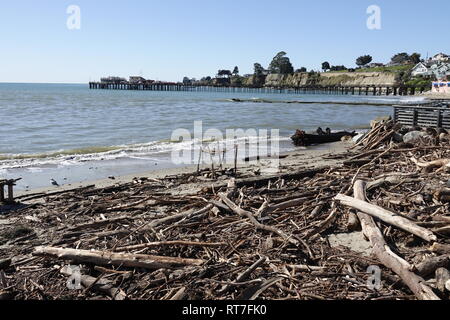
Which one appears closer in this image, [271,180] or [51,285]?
[51,285]

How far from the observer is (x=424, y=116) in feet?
54.0

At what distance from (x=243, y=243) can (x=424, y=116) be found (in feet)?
44.5

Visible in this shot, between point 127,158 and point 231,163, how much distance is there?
4.50 meters

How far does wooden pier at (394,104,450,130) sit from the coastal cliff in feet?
368

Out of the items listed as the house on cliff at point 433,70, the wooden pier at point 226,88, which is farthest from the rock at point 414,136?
the wooden pier at point 226,88

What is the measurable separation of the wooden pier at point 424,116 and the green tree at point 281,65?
169705 millimetres

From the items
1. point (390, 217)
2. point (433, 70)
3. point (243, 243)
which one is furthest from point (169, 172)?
point (433, 70)

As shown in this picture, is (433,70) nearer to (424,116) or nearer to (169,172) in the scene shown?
(424,116)

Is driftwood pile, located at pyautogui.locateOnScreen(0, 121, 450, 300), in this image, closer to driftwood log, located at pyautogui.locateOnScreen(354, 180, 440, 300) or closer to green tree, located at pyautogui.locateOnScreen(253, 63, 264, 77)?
driftwood log, located at pyautogui.locateOnScreen(354, 180, 440, 300)

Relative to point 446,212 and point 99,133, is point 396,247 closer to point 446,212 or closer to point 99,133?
point 446,212

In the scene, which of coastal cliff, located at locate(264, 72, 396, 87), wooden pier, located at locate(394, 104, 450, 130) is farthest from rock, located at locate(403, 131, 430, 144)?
coastal cliff, located at locate(264, 72, 396, 87)

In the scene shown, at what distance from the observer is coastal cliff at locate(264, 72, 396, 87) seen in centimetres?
13325
